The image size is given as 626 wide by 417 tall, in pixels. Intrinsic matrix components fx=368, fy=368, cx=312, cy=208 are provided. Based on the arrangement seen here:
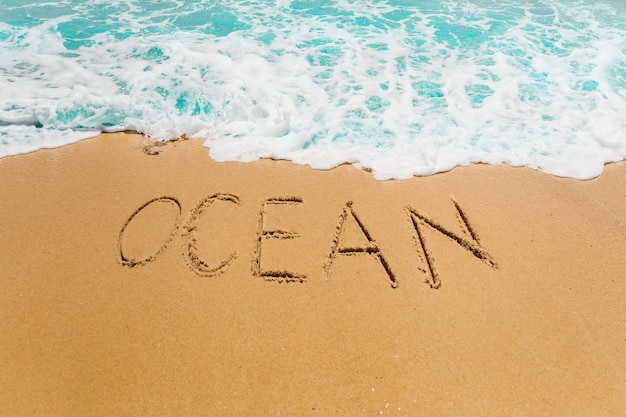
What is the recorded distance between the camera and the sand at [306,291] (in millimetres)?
2148

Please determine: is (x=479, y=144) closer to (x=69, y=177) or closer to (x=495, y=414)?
(x=495, y=414)

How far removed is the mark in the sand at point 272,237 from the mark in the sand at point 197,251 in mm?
192

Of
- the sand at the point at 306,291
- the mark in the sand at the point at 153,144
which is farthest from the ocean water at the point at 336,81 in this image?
the sand at the point at 306,291

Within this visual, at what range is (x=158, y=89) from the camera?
15.4 feet

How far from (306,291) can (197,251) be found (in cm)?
92

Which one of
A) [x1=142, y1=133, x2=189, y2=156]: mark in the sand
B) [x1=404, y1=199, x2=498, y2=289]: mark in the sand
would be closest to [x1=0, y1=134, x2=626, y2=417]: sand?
[x1=404, y1=199, x2=498, y2=289]: mark in the sand

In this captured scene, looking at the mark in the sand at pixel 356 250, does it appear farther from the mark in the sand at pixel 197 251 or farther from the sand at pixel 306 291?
the mark in the sand at pixel 197 251

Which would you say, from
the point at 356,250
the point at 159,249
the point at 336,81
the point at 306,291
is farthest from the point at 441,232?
the point at 336,81

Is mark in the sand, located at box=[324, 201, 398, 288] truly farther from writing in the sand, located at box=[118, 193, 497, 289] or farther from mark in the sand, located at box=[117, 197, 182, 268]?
mark in the sand, located at box=[117, 197, 182, 268]

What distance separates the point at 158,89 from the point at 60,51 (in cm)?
233

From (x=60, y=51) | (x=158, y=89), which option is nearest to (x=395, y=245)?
(x=158, y=89)

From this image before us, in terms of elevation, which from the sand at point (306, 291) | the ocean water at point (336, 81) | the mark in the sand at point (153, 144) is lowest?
the sand at point (306, 291)

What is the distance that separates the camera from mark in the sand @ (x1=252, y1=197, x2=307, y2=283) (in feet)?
8.82

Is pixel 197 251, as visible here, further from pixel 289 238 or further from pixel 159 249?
pixel 289 238
